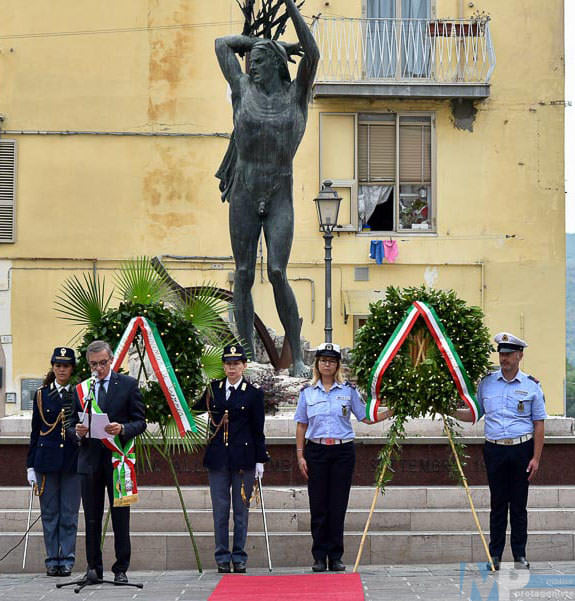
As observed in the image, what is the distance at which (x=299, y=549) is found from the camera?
11.0m

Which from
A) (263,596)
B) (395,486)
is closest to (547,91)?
(395,486)

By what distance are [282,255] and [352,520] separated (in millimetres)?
2912

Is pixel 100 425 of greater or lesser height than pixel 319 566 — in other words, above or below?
above

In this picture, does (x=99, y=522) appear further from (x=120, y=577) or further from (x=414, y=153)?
(x=414, y=153)

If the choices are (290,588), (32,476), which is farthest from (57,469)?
(290,588)

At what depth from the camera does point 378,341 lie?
10688mm

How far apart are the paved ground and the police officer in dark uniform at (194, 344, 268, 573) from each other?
320mm

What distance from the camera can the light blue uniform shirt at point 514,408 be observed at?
10.2m

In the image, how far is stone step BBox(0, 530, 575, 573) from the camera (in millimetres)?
10914

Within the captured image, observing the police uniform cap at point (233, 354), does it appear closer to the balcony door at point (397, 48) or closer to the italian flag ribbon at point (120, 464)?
the italian flag ribbon at point (120, 464)

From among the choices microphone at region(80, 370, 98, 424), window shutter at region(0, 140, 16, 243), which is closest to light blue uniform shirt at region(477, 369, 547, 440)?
microphone at region(80, 370, 98, 424)

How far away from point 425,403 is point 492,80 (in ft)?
61.2

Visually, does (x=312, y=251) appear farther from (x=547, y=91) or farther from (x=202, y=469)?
(x=202, y=469)

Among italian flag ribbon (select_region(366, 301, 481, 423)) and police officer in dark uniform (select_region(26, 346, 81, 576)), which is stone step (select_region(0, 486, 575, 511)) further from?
italian flag ribbon (select_region(366, 301, 481, 423))
